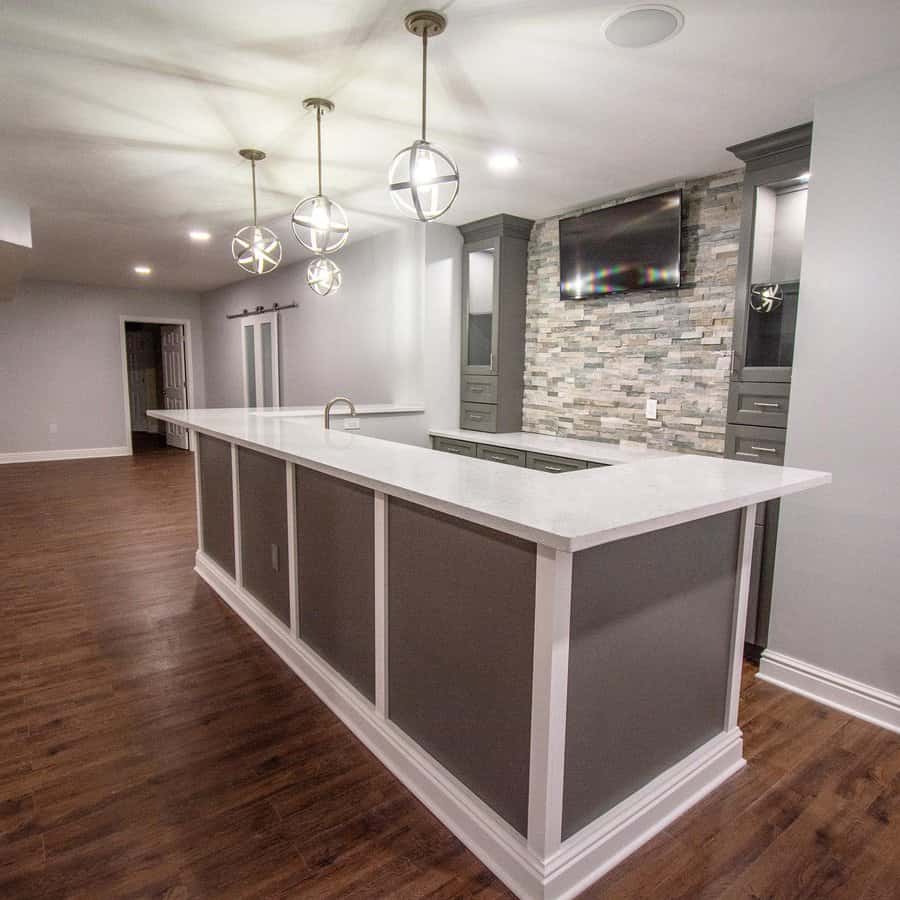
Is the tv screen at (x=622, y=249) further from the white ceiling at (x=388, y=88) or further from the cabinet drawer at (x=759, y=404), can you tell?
the cabinet drawer at (x=759, y=404)

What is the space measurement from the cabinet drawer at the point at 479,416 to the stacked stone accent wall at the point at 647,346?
0.30 metres

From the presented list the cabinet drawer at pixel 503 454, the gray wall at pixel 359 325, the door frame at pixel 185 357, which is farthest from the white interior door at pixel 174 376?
the cabinet drawer at pixel 503 454

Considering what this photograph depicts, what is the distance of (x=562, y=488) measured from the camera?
1.60 m

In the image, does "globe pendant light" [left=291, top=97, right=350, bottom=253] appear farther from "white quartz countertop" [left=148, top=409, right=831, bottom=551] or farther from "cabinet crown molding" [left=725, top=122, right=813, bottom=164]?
"cabinet crown molding" [left=725, top=122, right=813, bottom=164]

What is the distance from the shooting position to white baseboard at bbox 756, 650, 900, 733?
230cm

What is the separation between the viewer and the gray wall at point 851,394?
7.37ft

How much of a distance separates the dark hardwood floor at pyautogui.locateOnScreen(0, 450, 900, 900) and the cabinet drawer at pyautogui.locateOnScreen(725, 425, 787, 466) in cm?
107

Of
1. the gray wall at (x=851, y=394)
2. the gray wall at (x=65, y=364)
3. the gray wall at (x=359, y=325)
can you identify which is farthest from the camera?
the gray wall at (x=65, y=364)

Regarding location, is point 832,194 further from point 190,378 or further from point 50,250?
point 190,378

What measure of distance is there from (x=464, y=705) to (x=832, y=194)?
2393 millimetres

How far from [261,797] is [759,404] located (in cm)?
268

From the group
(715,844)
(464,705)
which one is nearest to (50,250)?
(464,705)

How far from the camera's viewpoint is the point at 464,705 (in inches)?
65.4

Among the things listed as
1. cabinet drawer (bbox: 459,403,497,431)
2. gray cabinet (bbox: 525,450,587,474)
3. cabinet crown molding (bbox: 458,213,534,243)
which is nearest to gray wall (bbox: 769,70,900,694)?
gray cabinet (bbox: 525,450,587,474)
